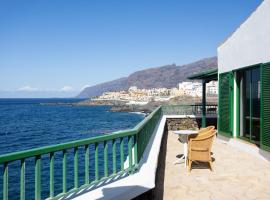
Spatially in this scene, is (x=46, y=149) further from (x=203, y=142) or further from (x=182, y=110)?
(x=182, y=110)

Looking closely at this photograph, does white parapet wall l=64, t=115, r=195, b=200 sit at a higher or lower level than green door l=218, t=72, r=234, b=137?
lower

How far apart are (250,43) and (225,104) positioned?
9.56 feet

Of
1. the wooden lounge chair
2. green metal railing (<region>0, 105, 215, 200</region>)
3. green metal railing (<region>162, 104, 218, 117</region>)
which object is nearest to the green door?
the wooden lounge chair

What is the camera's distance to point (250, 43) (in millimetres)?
10422

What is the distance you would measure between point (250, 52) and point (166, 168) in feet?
15.5

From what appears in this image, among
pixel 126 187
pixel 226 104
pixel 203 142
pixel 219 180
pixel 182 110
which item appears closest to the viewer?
pixel 126 187

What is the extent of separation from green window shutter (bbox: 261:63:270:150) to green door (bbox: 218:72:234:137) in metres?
2.52

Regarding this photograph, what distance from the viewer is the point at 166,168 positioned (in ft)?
27.7

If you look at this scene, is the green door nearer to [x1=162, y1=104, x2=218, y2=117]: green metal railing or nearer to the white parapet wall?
the white parapet wall

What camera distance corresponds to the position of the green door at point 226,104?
39.6 ft

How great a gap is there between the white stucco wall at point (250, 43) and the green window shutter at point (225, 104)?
1.21 ft

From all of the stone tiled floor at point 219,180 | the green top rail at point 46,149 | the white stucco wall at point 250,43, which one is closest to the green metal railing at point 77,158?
the green top rail at point 46,149

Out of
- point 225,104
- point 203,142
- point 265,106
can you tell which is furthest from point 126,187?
point 225,104

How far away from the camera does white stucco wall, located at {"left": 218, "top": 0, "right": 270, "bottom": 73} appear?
936 cm
